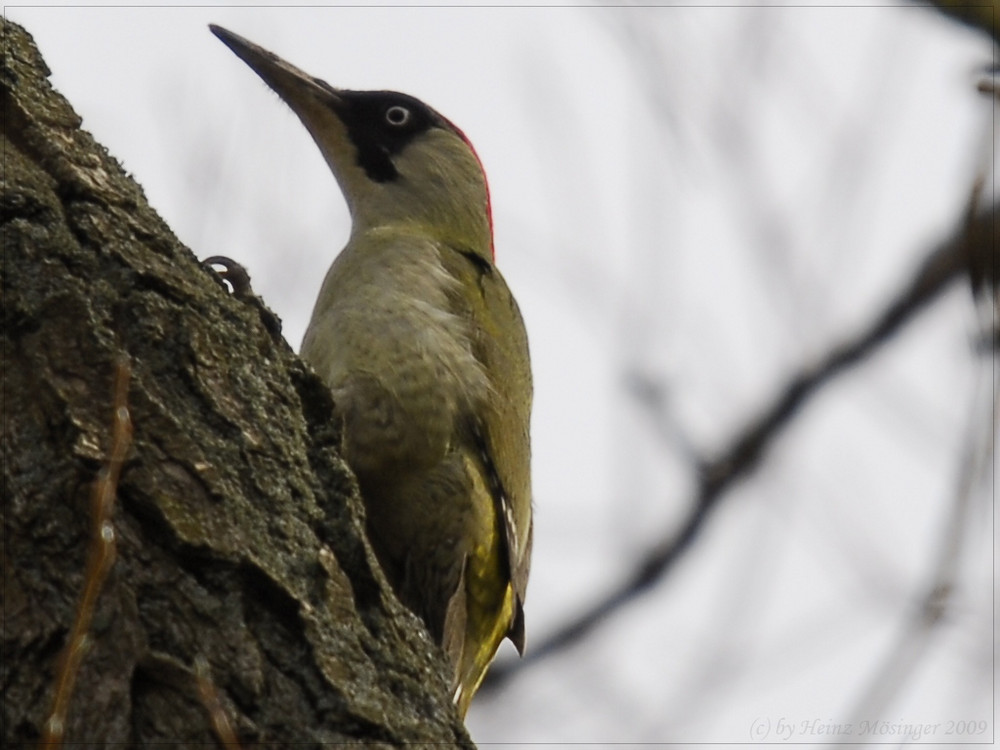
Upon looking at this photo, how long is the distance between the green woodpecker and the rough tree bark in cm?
110

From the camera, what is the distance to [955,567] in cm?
199

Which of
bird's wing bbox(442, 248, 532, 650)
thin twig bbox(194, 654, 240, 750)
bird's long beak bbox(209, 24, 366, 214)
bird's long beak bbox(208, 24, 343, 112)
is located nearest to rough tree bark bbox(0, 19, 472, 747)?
thin twig bbox(194, 654, 240, 750)

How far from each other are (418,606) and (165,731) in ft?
5.41

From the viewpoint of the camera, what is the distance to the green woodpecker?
359 centimetres

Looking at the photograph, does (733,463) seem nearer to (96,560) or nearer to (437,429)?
(437,429)

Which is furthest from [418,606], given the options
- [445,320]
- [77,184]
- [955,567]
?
[955,567]

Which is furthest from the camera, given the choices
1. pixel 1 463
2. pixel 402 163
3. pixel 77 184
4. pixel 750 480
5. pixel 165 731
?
pixel 750 480

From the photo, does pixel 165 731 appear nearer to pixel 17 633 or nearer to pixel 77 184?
pixel 17 633

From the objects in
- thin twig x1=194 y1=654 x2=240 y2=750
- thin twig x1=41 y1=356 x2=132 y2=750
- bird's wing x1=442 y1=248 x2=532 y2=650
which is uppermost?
thin twig x1=41 y1=356 x2=132 y2=750

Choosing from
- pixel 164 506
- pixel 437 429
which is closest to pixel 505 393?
pixel 437 429

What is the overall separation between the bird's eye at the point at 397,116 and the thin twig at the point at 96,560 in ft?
9.65

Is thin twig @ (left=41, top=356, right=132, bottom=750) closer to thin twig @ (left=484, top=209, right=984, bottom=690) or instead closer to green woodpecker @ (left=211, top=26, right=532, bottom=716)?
green woodpecker @ (left=211, top=26, right=532, bottom=716)

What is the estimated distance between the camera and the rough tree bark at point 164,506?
1.95m

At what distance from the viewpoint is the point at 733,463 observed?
5.23m
